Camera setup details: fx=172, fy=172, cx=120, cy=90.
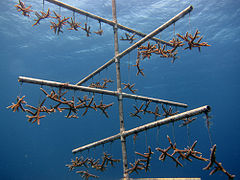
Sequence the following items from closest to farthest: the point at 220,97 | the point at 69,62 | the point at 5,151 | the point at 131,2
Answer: the point at 131,2 < the point at 69,62 < the point at 220,97 < the point at 5,151

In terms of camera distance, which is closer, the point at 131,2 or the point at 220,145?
the point at 131,2

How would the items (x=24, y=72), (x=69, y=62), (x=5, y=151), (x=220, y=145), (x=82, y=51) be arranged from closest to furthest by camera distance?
(x=82, y=51)
(x=69, y=62)
(x=24, y=72)
(x=5, y=151)
(x=220, y=145)

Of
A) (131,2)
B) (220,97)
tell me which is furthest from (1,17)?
(220,97)

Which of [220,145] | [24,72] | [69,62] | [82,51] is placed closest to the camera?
[82,51]

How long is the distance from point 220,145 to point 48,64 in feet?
339

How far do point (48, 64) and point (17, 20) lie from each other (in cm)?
1432

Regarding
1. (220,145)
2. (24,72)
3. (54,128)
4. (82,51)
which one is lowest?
(220,145)

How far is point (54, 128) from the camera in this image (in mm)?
82625

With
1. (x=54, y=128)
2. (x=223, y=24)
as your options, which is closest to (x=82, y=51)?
(x=223, y=24)

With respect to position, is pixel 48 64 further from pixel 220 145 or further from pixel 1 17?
pixel 220 145

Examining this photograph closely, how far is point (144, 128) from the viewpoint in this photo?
332 cm

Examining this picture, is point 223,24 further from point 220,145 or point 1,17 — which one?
point 220,145

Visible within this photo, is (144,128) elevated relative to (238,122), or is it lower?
elevated

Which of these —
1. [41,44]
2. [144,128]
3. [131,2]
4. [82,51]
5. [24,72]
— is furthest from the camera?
[24,72]
